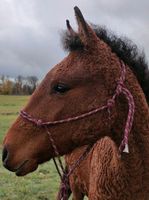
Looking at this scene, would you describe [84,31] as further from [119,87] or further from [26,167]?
[26,167]

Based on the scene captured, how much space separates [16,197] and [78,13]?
6.49 m

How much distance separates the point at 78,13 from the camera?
4.14m

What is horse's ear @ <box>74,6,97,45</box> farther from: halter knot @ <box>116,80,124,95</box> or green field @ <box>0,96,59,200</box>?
green field @ <box>0,96,59,200</box>

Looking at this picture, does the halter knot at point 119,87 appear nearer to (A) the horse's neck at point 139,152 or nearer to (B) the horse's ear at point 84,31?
(A) the horse's neck at point 139,152

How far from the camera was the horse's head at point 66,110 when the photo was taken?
4160mm

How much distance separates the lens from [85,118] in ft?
13.9

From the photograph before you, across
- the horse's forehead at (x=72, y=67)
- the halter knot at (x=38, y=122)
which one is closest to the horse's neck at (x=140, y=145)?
the horse's forehead at (x=72, y=67)

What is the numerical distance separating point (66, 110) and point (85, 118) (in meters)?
0.18

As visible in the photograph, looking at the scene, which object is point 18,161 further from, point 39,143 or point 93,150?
point 93,150

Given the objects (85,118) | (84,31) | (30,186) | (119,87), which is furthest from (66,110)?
(30,186)

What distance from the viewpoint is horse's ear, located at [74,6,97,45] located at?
415cm

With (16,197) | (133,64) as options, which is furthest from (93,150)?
(16,197)

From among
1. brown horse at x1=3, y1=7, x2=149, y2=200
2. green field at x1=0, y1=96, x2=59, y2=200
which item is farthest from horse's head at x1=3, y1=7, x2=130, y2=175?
green field at x1=0, y1=96, x2=59, y2=200

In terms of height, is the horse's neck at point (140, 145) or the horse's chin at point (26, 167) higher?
the horse's chin at point (26, 167)
